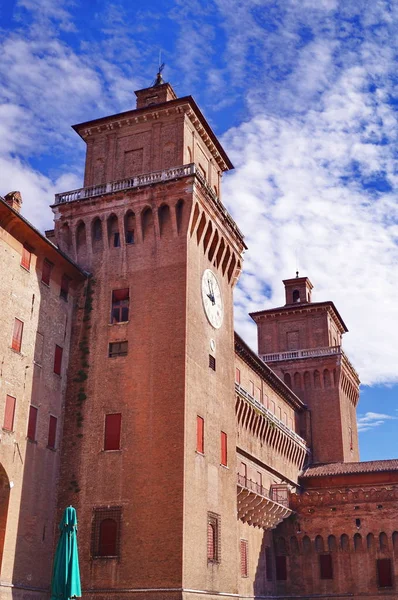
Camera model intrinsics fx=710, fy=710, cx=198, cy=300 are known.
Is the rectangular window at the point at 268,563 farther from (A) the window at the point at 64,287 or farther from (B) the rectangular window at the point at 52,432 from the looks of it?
(A) the window at the point at 64,287

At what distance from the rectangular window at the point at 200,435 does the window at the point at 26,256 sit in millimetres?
10103

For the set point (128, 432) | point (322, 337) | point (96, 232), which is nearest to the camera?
point (128, 432)

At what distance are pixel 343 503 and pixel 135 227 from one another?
26304 millimetres

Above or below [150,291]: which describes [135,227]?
above

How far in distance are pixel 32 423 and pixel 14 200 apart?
37.5ft

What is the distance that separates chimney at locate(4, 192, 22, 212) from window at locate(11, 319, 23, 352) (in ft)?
24.4

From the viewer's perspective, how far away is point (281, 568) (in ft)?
159

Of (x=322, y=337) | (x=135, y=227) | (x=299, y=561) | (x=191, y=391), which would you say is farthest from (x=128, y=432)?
(x=322, y=337)

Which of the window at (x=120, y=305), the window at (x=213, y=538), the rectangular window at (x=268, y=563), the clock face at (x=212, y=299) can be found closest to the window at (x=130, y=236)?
the window at (x=120, y=305)

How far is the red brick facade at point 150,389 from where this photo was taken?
2861 centimetres

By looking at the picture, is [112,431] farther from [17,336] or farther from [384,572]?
[384,572]

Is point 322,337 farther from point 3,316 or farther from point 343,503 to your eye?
point 3,316

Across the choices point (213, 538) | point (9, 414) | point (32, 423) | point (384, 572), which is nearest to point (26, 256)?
point (9, 414)

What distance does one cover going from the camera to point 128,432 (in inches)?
1205
